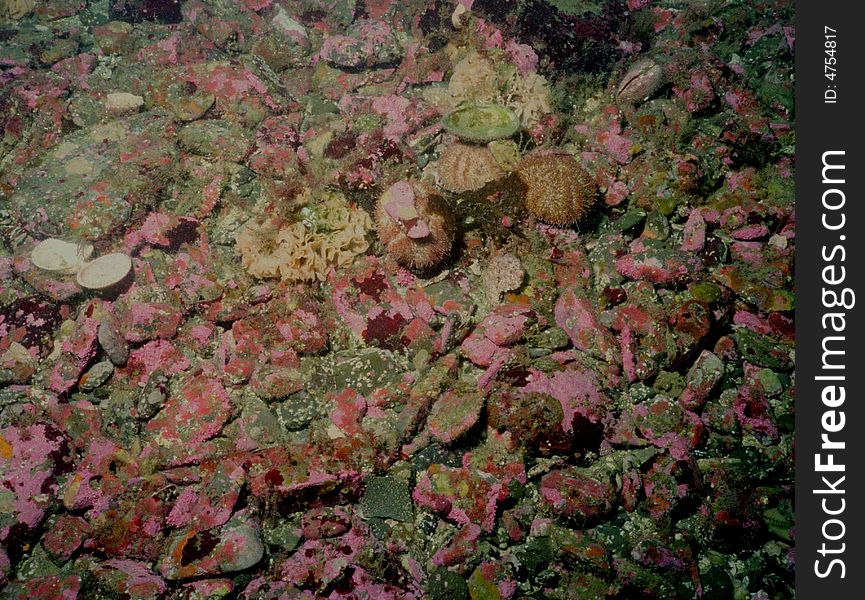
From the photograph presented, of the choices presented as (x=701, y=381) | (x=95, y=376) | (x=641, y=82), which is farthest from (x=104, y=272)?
(x=641, y=82)

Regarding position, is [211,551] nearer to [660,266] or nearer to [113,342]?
[113,342]

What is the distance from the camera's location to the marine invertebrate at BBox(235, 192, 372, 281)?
14.3 feet

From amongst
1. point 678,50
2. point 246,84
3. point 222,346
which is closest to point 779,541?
point 222,346

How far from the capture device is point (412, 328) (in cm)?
407

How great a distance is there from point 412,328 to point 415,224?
3.17 feet

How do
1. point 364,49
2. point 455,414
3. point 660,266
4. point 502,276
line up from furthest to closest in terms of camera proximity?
point 364,49
point 502,276
point 660,266
point 455,414

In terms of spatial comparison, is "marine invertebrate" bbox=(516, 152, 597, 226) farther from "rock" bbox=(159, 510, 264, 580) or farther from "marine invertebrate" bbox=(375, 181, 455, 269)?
"rock" bbox=(159, 510, 264, 580)

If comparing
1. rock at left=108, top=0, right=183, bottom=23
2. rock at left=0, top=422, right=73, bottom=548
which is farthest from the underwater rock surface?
rock at left=108, top=0, right=183, bottom=23

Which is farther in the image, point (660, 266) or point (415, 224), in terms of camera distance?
point (660, 266)

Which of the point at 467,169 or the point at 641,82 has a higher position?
the point at 641,82

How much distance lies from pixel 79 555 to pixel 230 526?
1.20 metres

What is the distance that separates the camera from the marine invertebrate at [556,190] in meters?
4.35

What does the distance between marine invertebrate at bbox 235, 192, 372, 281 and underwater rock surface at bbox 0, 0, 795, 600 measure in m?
0.03

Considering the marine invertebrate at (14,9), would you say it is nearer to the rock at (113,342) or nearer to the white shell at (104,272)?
the white shell at (104,272)
